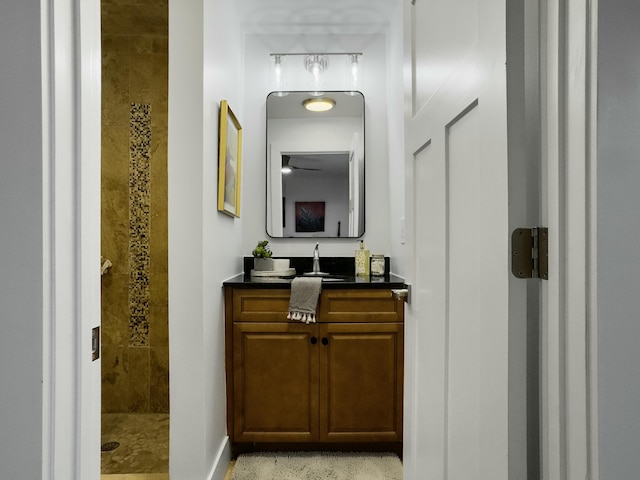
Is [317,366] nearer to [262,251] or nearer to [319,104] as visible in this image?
[262,251]

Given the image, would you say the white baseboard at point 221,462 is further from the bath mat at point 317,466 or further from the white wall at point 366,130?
the white wall at point 366,130

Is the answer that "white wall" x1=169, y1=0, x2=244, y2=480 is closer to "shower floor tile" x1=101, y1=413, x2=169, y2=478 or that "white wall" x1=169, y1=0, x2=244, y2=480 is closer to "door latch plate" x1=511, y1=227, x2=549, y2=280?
"shower floor tile" x1=101, y1=413, x2=169, y2=478

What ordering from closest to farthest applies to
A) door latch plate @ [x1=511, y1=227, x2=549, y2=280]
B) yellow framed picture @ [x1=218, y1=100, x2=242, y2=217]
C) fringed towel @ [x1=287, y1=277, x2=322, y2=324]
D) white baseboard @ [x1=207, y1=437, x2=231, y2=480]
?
door latch plate @ [x1=511, y1=227, x2=549, y2=280] → white baseboard @ [x1=207, y1=437, x2=231, y2=480] → yellow framed picture @ [x1=218, y1=100, x2=242, y2=217] → fringed towel @ [x1=287, y1=277, x2=322, y2=324]

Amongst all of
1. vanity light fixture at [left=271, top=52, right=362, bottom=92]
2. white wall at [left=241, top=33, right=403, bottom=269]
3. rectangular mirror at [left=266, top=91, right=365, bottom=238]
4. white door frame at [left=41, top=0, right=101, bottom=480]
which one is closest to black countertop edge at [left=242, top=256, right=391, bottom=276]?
white wall at [left=241, top=33, right=403, bottom=269]

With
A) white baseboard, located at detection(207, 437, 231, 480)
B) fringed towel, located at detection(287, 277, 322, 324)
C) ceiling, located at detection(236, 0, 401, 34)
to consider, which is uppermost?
ceiling, located at detection(236, 0, 401, 34)

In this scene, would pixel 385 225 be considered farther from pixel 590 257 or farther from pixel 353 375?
pixel 590 257

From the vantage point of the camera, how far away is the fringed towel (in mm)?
2107

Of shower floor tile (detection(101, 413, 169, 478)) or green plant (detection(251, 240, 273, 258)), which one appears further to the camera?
green plant (detection(251, 240, 273, 258))

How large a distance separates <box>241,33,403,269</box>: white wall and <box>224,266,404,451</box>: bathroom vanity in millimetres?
685

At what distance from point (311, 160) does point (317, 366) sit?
1.37 meters

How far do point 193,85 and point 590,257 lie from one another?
62.2 inches

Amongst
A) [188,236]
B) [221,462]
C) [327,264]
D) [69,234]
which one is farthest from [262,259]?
[69,234]
